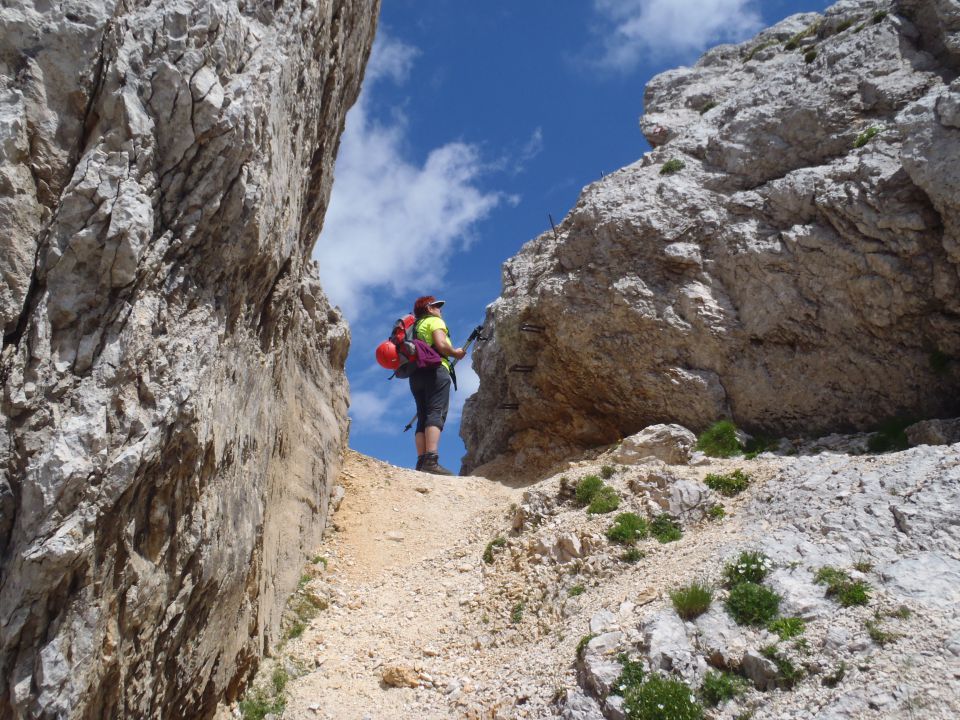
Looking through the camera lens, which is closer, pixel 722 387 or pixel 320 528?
pixel 320 528

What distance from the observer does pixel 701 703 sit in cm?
825

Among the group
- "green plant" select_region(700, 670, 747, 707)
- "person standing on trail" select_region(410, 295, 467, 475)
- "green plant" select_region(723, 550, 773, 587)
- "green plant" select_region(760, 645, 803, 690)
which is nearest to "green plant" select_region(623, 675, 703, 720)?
"green plant" select_region(700, 670, 747, 707)

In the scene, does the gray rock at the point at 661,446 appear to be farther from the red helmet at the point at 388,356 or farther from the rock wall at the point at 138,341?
the rock wall at the point at 138,341

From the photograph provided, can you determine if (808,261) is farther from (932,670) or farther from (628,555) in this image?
(932,670)

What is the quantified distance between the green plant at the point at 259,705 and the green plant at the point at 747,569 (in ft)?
19.2

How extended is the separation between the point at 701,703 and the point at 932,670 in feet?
7.32

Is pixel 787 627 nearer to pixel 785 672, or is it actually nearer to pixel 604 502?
pixel 785 672

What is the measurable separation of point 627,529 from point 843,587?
11.3 feet

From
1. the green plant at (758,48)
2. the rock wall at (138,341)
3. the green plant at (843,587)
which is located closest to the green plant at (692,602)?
A: the green plant at (843,587)

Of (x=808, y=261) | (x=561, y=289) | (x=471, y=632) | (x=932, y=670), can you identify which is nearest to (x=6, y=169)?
(x=471, y=632)

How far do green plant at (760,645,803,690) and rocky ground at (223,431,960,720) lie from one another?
0.02 metres

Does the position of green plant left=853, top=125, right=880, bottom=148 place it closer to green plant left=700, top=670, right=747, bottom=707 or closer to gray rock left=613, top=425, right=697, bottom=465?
gray rock left=613, top=425, right=697, bottom=465

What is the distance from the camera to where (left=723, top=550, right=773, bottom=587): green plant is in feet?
31.9

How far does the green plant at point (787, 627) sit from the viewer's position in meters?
8.70
